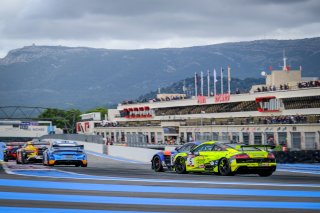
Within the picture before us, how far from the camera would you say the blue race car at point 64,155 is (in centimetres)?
2386

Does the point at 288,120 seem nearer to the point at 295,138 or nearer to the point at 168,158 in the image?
the point at 295,138

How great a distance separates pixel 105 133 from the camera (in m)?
111

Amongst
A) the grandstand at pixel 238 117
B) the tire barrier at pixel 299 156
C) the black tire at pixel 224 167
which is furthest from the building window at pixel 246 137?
the black tire at pixel 224 167

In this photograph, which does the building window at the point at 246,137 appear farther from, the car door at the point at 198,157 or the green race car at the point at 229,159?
the green race car at the point at 229,159

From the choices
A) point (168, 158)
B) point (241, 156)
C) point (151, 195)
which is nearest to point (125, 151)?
point (168, 158)

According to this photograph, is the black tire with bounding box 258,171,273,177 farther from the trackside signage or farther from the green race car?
the trackside signage

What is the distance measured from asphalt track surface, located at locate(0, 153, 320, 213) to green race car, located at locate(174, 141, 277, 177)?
1870 mm

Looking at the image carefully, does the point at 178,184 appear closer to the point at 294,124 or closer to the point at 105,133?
the point at 294,124

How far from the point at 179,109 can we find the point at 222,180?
8064cm

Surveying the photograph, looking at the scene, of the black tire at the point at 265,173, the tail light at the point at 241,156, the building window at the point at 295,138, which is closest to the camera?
the tail light at the point at 241,156

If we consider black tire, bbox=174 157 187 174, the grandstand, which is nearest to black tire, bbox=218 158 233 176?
black tire, bbox=174 157 187 174

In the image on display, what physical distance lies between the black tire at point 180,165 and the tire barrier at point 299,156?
11.8 m

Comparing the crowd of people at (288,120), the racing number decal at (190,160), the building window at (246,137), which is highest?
the crowd of people at (288,120)

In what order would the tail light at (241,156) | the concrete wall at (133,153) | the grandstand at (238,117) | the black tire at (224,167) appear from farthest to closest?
1. the grandstand at (238,117)
2. the concrete wall at (133,153)
3. the black tire at (224,167)
4. the tail light at (241,156)
